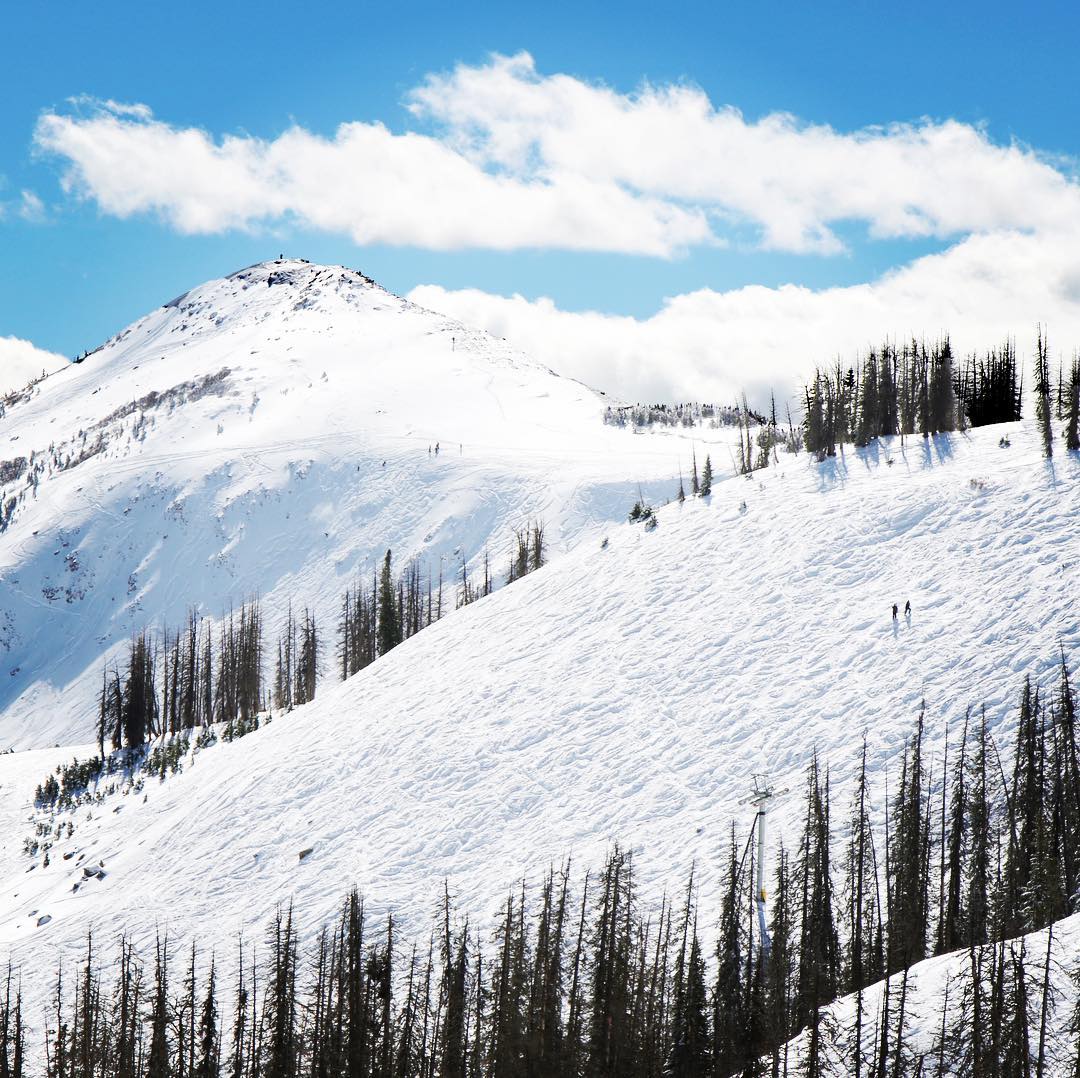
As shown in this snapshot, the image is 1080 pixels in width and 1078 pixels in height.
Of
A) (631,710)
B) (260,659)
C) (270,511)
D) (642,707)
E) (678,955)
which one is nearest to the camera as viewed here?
(678,955)

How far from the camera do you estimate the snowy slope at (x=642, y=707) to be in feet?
163

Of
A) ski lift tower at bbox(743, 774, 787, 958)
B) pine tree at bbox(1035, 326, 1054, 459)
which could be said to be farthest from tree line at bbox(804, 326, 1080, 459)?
ski lift tower at bbox(743, 774, 787, 958)

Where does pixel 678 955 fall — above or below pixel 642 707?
below

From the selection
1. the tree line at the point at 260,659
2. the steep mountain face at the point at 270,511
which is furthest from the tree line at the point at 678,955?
the steep mountain face at the point at 270,511

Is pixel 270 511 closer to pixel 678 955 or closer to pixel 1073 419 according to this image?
pixel 1073 419

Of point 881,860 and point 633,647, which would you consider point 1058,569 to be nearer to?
point 881,860

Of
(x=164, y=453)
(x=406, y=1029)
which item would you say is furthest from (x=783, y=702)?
(x=164, y=453)

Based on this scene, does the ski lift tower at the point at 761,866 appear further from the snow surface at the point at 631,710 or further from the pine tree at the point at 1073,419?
the pine tree at the point at 1073,419

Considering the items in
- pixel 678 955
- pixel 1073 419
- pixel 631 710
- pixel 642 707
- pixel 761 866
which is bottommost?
pixel 678 955

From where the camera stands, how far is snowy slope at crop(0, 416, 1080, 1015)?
4966cm

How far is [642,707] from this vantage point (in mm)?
56938

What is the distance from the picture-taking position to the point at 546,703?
59.9 metres

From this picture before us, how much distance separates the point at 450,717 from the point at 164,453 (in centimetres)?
13969

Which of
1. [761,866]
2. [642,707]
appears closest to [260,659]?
[642,707]
